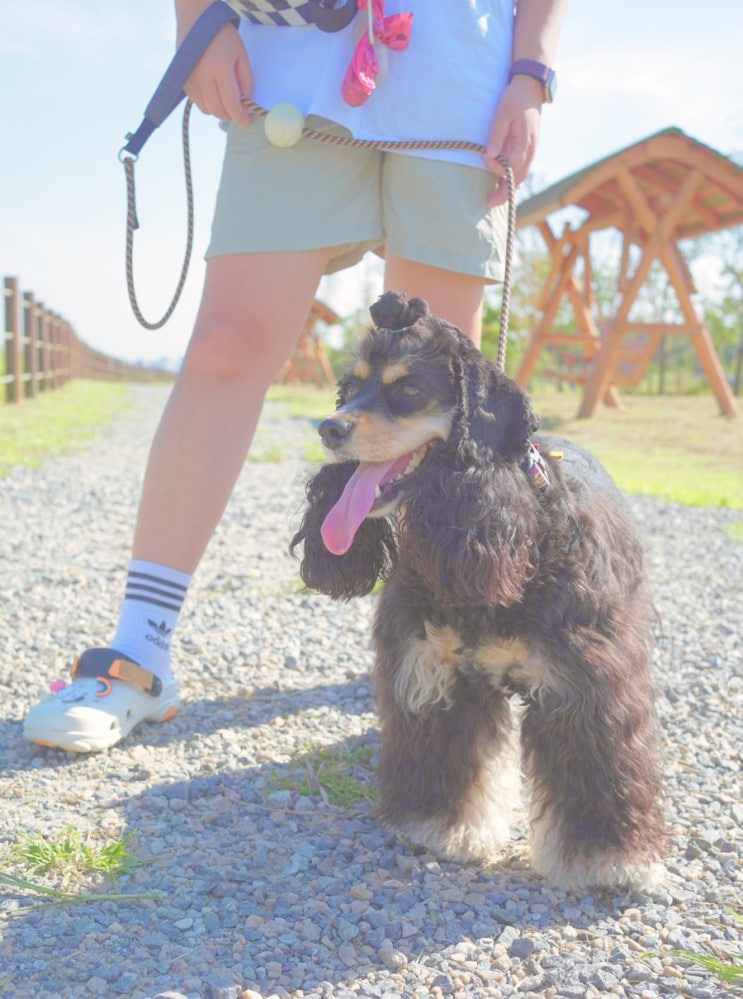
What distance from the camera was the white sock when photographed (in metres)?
3.01

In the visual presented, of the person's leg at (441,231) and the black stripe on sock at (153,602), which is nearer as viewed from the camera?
the person's leg at (441,231)

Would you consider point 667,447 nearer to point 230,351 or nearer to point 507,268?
point 507,268

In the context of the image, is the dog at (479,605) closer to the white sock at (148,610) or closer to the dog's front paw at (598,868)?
the dog's front paw at (598,868)

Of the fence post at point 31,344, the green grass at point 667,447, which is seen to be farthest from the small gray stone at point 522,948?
the fence post at point 31,344

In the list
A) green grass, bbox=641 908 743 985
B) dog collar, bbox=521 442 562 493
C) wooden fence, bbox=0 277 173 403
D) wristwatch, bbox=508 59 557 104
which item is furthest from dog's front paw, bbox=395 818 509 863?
wooden fence, bbox=0 277 173 403

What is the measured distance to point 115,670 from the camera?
2924 mm

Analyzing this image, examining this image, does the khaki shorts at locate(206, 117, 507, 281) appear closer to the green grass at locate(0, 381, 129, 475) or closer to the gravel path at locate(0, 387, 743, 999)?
the gravel path at locate(0, 387, 743, 999)

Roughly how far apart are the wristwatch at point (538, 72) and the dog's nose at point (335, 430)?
4.60 feet

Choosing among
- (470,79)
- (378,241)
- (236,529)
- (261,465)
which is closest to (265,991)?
(378,241)

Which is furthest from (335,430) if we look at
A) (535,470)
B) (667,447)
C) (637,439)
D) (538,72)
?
(637,439)

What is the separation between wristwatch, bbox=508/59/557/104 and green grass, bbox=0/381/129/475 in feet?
21.2

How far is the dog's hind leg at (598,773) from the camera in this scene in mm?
2240

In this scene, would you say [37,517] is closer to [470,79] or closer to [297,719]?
[297,719]

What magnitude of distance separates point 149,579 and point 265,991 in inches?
56.8
